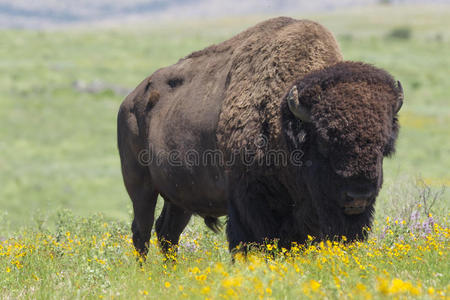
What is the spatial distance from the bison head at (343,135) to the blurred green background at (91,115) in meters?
2.67

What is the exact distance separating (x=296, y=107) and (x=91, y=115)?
23.0m

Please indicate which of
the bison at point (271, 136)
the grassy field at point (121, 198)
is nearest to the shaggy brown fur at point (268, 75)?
the bison at point (271, 136)

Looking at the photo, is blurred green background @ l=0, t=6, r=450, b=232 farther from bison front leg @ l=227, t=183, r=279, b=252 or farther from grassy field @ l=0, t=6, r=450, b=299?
bison front leg @ l=227, t=183, r=279, b=252

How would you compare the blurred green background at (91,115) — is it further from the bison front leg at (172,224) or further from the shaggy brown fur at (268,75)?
the shaggy brown fur at (268,75)

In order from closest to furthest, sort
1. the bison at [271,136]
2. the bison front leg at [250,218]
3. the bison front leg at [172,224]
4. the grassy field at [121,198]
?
the grassy field at [121,198] → the bison at [271,136] → the bison front leg at [250,218] → the bison front leg at [172,224]

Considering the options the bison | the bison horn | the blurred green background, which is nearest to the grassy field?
the blurred green background

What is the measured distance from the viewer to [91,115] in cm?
2705

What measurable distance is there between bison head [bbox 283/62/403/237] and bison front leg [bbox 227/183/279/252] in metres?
0.43

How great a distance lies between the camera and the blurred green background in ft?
56.2

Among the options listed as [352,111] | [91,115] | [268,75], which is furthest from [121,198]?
[352,111]

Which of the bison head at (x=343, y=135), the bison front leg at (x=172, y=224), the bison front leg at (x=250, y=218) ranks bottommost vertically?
the bison front leg at (x=172, y=224)

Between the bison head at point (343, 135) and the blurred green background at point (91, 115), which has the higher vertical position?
the bison head at point (343, 135)

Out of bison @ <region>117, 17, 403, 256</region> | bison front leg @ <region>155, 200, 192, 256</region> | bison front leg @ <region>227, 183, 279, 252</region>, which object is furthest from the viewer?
bison front leg @ <region>155, 200, 192, 256</region>

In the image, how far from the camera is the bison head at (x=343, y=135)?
14.9ft
